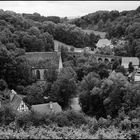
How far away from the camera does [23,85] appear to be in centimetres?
3120

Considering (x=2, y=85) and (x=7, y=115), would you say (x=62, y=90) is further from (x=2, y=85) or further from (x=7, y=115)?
(x=7, y=115)

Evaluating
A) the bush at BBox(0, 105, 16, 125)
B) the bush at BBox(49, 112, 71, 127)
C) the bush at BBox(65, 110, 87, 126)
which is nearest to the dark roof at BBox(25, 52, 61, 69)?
the bush at BBox(0, 105, 16, 125)

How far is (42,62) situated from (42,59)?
0.56m

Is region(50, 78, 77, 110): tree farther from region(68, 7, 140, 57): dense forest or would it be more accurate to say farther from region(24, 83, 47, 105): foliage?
region(68, 7, 140, 57): dense forest

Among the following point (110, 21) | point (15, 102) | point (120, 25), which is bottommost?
point (15, 102)

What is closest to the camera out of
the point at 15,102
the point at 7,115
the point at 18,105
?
the point at 7,115

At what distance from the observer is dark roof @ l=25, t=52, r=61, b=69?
35656 mm

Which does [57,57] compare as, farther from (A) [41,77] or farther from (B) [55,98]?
(B) [55,98]

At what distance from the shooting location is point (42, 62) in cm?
3600

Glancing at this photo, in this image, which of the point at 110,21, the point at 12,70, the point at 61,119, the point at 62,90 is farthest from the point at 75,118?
the point at 110,21

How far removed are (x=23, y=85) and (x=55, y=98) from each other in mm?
5301

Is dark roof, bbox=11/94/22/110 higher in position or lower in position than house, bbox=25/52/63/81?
lower

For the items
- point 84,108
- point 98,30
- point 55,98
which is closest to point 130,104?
point 84,108

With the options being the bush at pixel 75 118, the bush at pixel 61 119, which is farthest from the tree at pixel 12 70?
the bush at pixel 61 119
